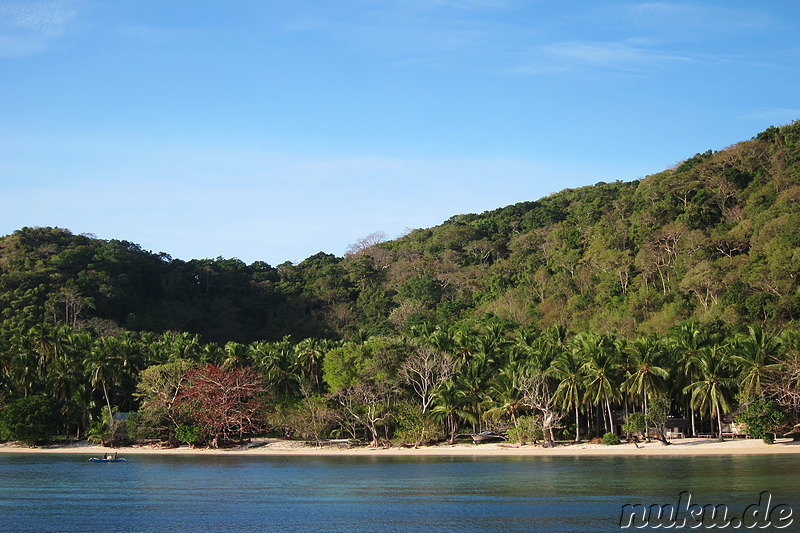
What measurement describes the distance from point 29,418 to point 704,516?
176 feet

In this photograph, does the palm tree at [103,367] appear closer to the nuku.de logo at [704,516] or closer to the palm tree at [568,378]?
the palm tree at [568,378]

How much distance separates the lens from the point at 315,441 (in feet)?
216

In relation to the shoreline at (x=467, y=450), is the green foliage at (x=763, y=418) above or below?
above

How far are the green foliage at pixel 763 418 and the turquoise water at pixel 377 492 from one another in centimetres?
377

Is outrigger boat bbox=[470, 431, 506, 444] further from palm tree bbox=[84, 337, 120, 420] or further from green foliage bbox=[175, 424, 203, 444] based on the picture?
palm tree bbox=[84, 337, 120, 420]

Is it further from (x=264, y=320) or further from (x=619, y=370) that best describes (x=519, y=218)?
(x=619, y=370)

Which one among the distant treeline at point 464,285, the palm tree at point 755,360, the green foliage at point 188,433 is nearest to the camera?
the palm tree at point 755,360

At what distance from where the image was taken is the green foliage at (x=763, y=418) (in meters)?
52.8

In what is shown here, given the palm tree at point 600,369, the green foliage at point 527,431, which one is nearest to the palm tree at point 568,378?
the palm tree at point 600,369

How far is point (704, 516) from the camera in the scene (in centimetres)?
3247

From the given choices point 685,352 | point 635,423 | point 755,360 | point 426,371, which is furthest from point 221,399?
point 755,360

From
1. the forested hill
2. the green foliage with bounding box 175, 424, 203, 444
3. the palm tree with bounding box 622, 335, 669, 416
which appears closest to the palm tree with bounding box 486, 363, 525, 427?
the palm tree with bounding box 622, 335, 669, 416

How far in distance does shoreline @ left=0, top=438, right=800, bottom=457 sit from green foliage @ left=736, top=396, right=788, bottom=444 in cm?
104

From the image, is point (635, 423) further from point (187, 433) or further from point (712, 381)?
point (187, 433)
